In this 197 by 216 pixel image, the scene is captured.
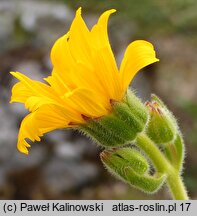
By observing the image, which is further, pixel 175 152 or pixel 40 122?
pixel 175 152

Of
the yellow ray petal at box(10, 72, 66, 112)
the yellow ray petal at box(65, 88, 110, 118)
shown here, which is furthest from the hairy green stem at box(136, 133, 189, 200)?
the yellow ray petal at box(10, 72, 66, 112)

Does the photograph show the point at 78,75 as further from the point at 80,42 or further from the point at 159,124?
the point at 159,124

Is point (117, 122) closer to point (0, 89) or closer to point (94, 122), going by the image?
point (94, 122)

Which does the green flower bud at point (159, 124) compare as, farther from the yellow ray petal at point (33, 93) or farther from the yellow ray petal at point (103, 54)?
the yellow ray petal at point (33, 93)

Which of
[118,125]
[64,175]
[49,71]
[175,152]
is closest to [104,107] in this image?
[118,125]

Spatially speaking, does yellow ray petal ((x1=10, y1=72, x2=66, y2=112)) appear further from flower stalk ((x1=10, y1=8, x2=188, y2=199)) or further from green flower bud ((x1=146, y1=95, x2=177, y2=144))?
green flower bud ((x1=146, y1=95, x2=177, y2=144))

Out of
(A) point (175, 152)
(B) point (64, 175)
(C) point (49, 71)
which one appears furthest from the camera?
(C) point (49, 71)
